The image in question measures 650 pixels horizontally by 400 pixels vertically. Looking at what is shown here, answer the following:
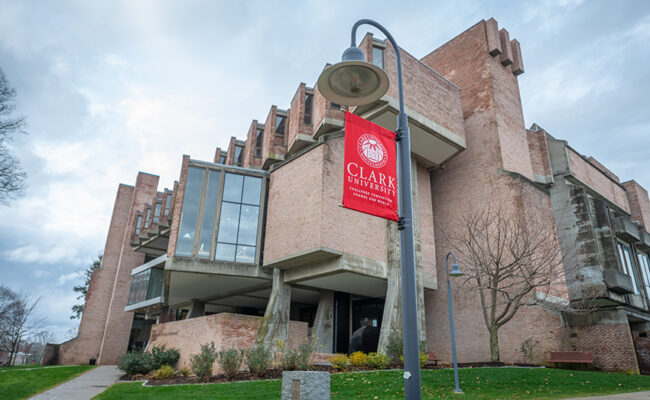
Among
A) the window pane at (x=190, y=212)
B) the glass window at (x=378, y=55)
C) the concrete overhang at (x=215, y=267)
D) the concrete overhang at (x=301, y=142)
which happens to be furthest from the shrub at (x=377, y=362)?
the glass window at (x=378, y=55)

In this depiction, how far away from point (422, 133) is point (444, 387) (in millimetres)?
13769

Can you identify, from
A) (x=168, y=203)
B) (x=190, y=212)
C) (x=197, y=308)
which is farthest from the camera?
(x=168, y=203)

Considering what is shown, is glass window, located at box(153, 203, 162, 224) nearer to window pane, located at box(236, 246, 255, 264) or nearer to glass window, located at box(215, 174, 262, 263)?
glass window, located at box(215, 174, 262, 263)

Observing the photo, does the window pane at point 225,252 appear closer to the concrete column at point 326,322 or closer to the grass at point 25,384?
the concrete column at point 326,322

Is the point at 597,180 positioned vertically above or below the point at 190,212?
above

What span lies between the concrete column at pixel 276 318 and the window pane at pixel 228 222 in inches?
124

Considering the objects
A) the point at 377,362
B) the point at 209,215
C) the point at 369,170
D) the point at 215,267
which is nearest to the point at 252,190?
the point at 209,215

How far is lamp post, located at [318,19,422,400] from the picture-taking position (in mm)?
4805

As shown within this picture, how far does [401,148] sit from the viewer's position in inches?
238

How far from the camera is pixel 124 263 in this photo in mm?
40219

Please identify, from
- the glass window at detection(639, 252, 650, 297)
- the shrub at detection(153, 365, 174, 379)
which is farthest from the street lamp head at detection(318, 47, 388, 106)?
the glass window at detection(639, 252, 650, 297)

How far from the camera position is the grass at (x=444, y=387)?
1102cm

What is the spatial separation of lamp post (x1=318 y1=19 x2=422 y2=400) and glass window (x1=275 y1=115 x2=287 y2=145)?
20.3 meters

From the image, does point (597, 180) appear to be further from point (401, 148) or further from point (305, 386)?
point (305, 386)
